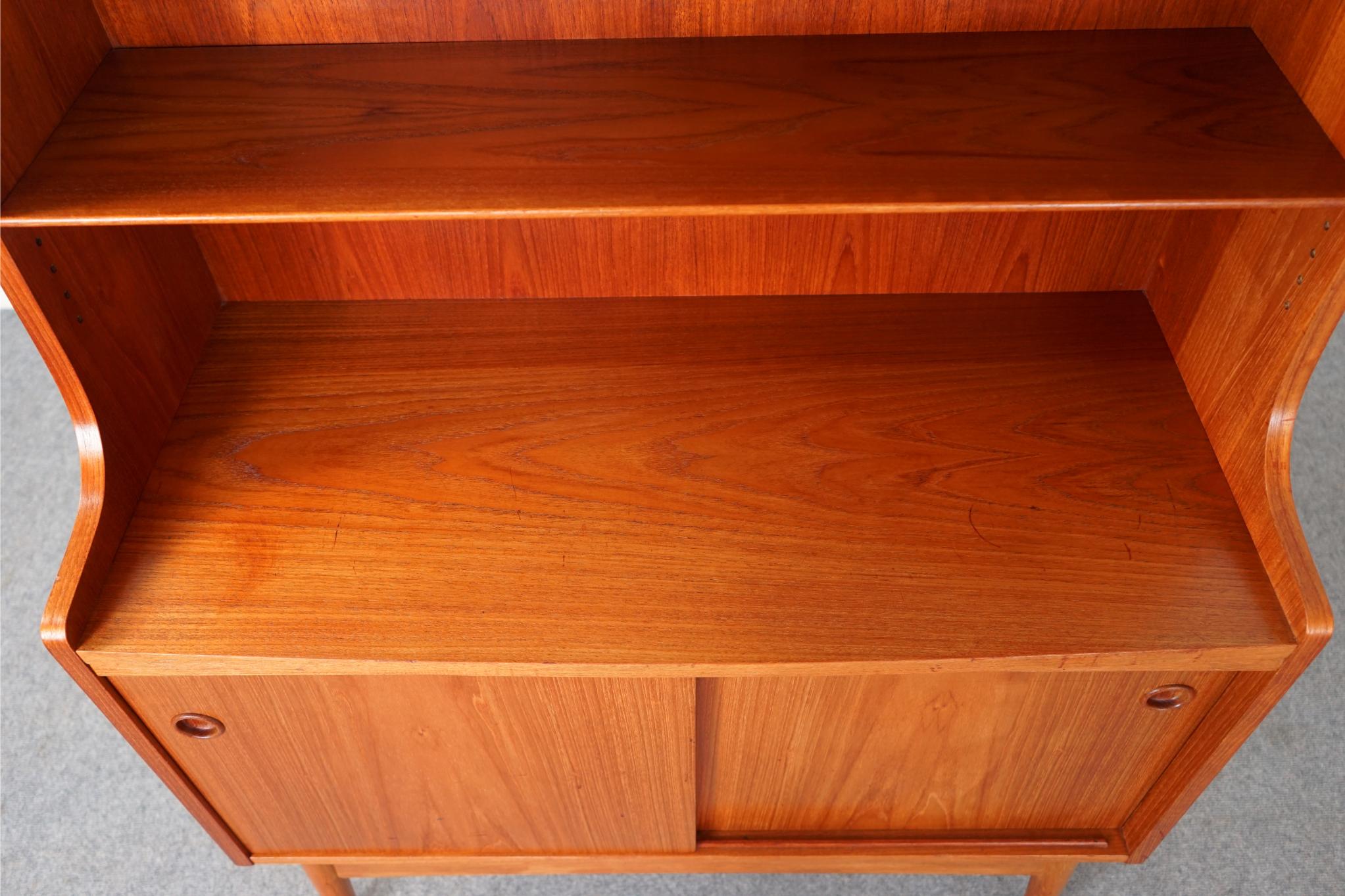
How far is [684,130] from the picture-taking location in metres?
0.83

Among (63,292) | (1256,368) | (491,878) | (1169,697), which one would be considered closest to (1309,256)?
(1256,368)

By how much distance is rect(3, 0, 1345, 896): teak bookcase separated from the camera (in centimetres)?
81

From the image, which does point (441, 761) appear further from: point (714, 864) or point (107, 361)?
point (107, 361)

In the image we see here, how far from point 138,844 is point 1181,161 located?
1.38m

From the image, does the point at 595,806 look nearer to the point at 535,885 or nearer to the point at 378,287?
the point at 535,885

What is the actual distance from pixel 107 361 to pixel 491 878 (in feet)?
2.58

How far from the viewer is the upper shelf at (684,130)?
77 centimetres

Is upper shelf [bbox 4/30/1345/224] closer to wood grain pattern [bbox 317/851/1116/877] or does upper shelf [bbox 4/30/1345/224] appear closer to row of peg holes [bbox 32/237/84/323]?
row of peg holes [bbox 32/237/84/323]

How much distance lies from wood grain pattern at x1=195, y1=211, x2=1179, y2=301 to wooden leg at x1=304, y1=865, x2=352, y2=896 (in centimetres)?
63

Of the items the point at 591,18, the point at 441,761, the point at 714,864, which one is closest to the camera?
the point at 591,18

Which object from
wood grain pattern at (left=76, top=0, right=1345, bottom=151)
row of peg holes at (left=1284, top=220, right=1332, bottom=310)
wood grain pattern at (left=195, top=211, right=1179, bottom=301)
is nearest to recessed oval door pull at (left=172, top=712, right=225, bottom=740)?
wood grain pattern at (left=195, top=211, right=1179, bottom=301)

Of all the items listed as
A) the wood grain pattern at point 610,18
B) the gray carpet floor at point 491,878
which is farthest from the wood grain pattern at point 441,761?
the wood grain pattern at point 610,18

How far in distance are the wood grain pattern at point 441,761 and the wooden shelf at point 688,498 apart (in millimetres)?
67

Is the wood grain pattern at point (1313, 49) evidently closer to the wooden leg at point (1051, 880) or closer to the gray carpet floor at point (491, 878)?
the wooden leg at point (1051, 880)
